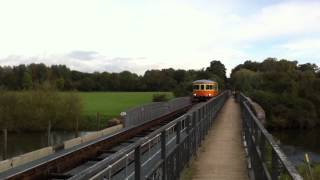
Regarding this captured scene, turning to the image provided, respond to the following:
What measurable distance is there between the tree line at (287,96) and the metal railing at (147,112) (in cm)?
4097

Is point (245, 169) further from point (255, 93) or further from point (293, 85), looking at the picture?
point (293, 85)

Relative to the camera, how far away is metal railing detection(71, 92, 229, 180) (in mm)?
4617

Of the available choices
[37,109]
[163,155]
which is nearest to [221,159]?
[163,155]

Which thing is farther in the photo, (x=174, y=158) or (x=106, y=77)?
(x=106, y=77)

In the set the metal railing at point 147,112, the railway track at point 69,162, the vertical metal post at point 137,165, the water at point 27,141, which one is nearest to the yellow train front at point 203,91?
the metal railing at point 147,112

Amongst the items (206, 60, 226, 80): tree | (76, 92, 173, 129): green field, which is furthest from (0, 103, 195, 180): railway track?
(206, 60, 226, 80): tree

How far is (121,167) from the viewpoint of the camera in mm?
6930

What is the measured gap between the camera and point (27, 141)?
61.4m

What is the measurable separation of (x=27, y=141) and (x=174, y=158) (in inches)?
2132

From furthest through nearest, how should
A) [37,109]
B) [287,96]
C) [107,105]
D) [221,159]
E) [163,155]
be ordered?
1. [107,105]
2. [287,96]
3. [37,109]
4. [221,159]
5. [163,155]

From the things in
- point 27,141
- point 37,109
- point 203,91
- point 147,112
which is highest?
point 203,91

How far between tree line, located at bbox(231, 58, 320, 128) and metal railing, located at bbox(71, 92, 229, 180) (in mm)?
71049

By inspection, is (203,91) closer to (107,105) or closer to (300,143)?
(300,143)

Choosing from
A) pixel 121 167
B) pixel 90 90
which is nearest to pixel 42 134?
pixel 121 167
